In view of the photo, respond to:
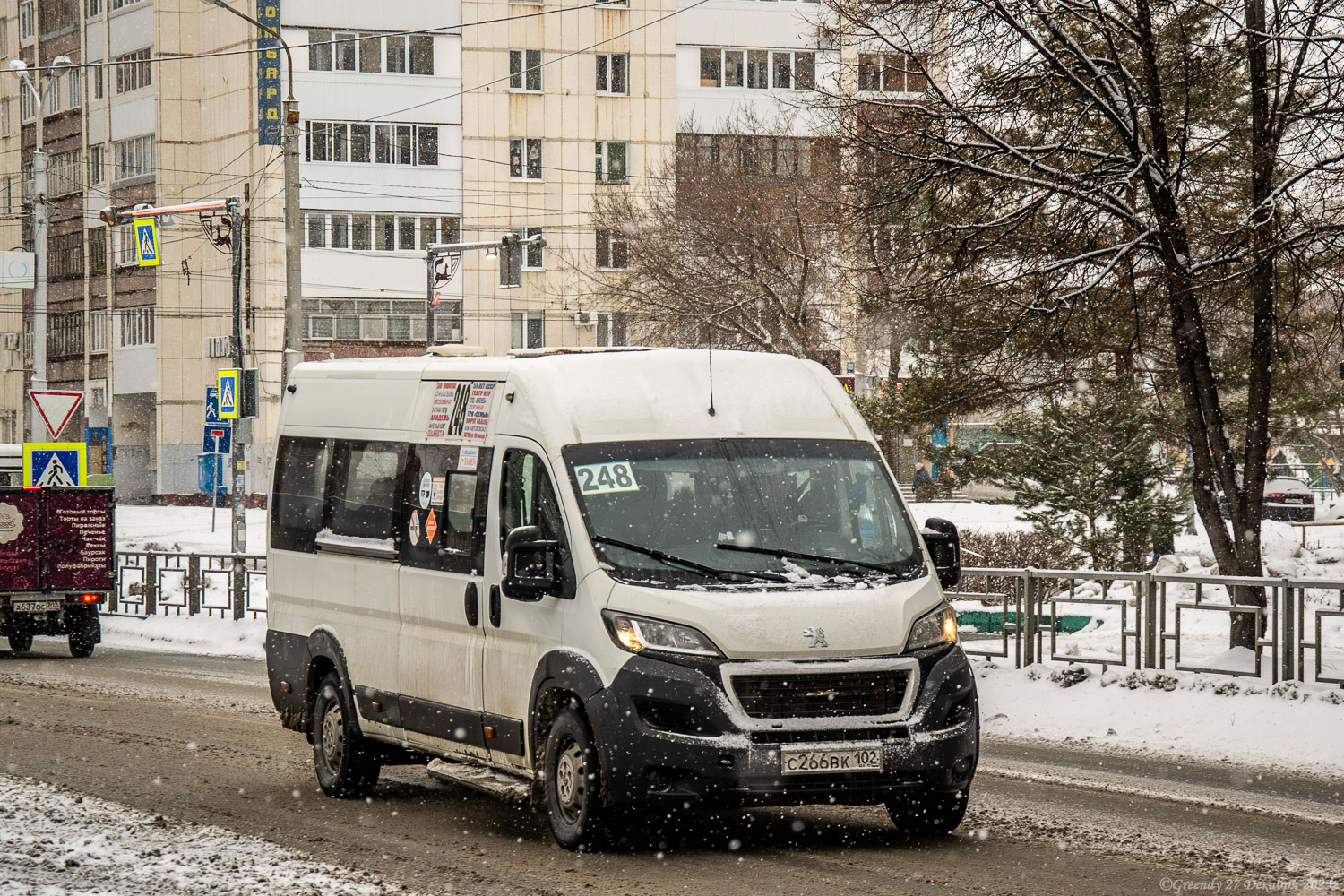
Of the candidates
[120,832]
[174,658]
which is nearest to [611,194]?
[174,658]

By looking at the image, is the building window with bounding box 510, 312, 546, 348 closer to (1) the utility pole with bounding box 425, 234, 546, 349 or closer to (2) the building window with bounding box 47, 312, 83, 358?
(2) the building window with bounding box 47, 312, 83, 358

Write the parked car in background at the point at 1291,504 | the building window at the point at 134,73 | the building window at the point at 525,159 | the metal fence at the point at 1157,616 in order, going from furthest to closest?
the building window at the point at 134,73
the building window at the point at 525,159
the parked car in background at the point at 1291,504
the metal fence at the point at 1157,616

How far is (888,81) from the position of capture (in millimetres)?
17969

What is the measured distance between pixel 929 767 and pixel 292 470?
5.00m

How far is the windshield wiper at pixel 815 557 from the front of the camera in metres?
8.49

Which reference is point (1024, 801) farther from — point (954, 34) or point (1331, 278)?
point (954, 34)

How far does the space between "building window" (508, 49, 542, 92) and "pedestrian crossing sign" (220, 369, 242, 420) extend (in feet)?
110

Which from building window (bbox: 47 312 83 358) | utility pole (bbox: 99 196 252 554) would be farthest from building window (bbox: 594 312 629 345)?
utility pole (bbox: 99 196 252 554)

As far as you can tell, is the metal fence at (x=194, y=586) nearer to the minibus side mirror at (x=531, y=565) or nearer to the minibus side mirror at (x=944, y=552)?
the minibus side mirror at (x=531, y=565)

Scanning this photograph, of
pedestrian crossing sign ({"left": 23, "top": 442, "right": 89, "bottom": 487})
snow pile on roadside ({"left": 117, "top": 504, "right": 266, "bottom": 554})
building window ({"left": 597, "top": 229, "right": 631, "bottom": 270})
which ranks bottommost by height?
snow pile on roadside ({"left": 117, "top": 504, "right": 266, "bottom": 554})

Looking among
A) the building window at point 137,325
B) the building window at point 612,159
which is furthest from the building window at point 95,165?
the building window at point 612,159

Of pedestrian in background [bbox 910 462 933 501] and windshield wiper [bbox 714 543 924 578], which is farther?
pedestrian in background [bbox 910 462 933 501]

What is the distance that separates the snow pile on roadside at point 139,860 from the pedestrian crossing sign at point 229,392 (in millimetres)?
19272

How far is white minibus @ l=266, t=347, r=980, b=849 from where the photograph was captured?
8023mm
